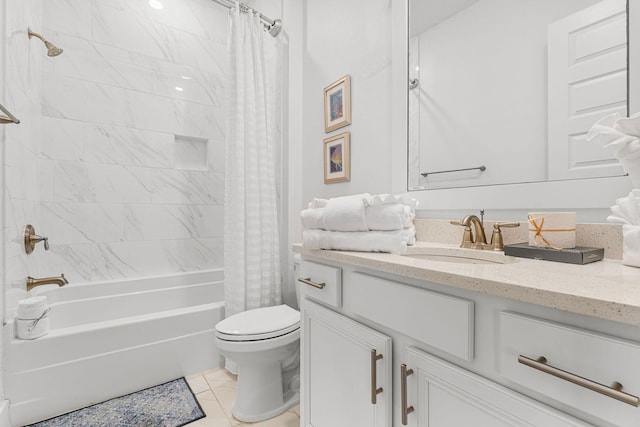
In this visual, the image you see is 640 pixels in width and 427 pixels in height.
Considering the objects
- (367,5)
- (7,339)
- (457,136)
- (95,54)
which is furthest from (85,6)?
(457,136)

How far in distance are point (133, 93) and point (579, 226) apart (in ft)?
8.74

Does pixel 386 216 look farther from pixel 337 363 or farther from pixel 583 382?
pixel 583 382

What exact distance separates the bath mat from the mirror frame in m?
1.49

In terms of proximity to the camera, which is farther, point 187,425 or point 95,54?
point 95,54

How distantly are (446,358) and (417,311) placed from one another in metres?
0.11

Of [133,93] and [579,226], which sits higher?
[133,93]

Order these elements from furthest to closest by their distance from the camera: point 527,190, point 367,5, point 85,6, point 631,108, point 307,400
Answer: point 85,6 < point 367,5 < point 307,400 < point 527,190 < point 631,108

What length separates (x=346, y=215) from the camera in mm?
1000

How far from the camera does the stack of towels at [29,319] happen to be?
4.52ft

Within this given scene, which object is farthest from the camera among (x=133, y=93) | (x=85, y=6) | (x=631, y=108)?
(x=133, y=93)

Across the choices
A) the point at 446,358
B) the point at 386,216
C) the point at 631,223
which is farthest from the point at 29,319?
the point at 631,223

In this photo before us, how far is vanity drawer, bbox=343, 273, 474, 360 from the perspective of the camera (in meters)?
0.60

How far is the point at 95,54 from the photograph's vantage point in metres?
2.06

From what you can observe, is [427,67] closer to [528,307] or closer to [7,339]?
[528,307]
